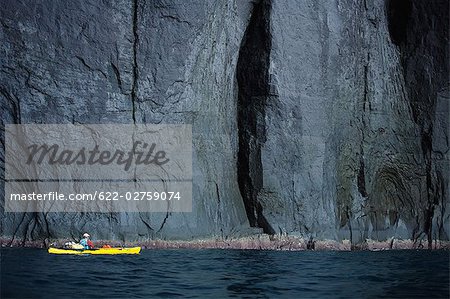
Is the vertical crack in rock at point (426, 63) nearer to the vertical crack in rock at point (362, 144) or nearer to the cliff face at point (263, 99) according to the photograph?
the cliff face at point (263, 99)

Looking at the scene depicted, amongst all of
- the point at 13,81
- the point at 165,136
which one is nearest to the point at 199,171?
the point at 165,136

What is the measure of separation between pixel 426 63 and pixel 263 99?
933 centimetres

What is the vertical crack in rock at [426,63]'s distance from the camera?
1174 inches

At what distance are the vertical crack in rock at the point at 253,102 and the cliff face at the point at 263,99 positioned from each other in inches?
3.0

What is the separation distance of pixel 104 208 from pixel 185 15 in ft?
32.1

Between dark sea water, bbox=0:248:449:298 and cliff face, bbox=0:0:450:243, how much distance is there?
5642mm

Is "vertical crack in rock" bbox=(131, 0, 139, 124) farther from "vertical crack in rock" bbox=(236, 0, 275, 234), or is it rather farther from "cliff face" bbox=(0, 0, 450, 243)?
"vertical crack in rock" bbox=(236, 0, 275, 234)

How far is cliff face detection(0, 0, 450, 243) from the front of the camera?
83.7 ft

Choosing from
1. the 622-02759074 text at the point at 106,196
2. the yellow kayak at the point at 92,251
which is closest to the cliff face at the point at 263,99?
the 622-02759074 text at the point at 106,196

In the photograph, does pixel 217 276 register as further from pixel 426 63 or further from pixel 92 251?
pixel 426 63

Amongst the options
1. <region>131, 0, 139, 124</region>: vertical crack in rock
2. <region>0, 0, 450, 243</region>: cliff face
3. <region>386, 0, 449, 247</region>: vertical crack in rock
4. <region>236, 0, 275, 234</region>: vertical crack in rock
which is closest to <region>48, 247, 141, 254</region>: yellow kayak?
<region>0, 0, 450, 243</region>: cliff face

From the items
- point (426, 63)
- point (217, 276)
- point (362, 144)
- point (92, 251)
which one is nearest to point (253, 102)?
point (362, 144)

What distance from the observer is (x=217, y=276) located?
15.5 meters

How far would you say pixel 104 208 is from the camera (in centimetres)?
2517
